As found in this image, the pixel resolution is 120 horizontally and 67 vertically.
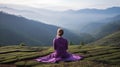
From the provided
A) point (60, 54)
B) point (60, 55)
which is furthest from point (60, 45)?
point (60, 55)

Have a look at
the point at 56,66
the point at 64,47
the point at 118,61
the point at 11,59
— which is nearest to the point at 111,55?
the point at 118,61

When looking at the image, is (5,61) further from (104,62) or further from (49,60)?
(104,62)

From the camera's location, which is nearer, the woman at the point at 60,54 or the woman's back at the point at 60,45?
the woman at the point at 60,54

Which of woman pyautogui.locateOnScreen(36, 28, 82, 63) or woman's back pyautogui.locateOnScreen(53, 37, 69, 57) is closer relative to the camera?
woman pyautogui.locateOnScreen(36, 28, 82, 63)

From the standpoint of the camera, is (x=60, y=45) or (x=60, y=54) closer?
(x=60, y=54)

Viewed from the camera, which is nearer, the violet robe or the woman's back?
the violet robe

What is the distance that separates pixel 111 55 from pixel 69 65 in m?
7.78

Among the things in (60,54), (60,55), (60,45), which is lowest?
(60,55)

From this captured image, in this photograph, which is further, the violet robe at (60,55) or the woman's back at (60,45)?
the woman's back at (60,45)

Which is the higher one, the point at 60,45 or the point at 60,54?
the point at 60,45

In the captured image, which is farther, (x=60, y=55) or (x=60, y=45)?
(x=60, y=45)

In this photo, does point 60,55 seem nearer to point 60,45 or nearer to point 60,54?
point 60,54

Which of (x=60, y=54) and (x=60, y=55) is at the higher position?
(x=60, y=54)

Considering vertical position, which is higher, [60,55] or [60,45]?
[60,45]
